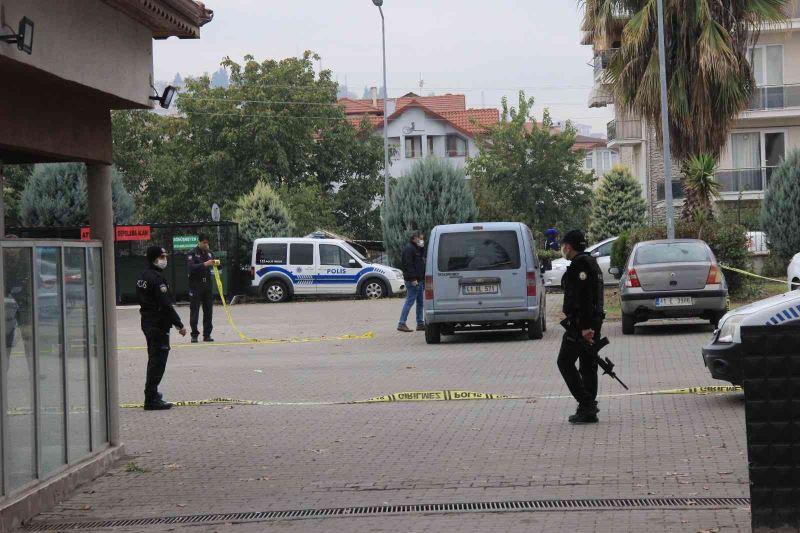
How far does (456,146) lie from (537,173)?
1908 cm

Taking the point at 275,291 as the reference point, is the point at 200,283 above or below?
above

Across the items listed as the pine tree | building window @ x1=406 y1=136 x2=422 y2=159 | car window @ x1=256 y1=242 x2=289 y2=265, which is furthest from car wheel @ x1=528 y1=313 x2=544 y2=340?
building window @ x1=406 y1=136 x2=422 y2=159

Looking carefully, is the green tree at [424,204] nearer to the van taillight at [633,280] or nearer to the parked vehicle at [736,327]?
the van taillight at [633,280]

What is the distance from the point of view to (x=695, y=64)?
32.3 metres

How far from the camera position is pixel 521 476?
9008 millimetres

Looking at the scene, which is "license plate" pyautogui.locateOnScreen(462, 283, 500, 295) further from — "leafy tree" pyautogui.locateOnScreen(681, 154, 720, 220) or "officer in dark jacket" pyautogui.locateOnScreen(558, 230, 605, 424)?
"leafy tree" pyautogui.locateOnScreen(681, 154, 720, 220)

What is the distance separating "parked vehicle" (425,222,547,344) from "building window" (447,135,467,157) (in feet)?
208

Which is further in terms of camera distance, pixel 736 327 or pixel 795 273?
pixel 795 273

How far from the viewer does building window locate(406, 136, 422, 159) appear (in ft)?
273

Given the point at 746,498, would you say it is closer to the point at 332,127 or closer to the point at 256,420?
the point at 256,420

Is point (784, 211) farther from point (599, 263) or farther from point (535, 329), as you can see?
point (535, 329)

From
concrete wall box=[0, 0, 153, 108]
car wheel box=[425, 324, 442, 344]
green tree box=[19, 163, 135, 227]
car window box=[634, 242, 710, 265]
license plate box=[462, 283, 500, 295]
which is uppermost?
green tree box=[19, 163, 135, 227]

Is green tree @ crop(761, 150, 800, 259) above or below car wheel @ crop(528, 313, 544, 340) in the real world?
above

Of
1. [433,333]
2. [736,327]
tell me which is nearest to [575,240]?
[736,327]
